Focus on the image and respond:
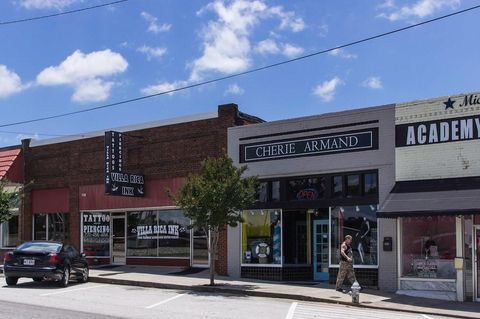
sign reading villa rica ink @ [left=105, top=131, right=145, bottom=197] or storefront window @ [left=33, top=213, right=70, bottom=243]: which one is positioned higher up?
sign reading villa rica ink @ [left=105, top=131, right=145, bottom=197]

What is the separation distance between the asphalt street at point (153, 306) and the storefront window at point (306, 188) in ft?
15.4

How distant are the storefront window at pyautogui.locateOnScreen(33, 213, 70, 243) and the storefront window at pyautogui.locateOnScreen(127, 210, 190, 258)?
4.01 metres

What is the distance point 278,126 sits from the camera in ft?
68.3

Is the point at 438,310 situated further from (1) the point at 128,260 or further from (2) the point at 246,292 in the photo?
(1) the point at 128,260

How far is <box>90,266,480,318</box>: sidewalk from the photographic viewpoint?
582 inches

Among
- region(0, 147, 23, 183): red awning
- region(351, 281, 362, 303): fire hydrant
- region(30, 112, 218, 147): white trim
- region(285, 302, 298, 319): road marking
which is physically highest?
region(30, 112, 218, 147): white trim

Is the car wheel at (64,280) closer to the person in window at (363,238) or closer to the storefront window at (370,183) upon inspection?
the person in window at (363,238)

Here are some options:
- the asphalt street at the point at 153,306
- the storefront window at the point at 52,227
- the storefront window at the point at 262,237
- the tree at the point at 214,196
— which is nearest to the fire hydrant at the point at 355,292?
the asphalt street at the point at 153,306

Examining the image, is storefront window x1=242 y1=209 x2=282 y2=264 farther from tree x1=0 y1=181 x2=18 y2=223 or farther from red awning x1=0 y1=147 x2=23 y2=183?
red awning x1=0 y1=147 x2=23 y2=183

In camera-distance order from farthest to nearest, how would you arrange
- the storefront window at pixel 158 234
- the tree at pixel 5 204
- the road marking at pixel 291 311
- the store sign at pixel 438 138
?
the tree at pixel 5 204
the storefront window at pixel 158 234
the store sign at pixel 438 138
the road marking at pixel 291 311

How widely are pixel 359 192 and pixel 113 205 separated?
11545 millimetres

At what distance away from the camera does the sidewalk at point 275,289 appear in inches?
582

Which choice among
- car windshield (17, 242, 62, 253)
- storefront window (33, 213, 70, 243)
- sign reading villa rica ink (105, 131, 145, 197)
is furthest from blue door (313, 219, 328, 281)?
storefront window (33, 213, 70, 243)

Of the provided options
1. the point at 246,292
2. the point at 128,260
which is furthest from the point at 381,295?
the point at 128,260
